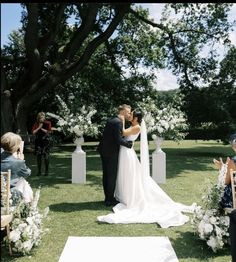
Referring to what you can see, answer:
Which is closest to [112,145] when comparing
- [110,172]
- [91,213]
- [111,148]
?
[111,148]

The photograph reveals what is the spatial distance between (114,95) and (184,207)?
50.1 ft

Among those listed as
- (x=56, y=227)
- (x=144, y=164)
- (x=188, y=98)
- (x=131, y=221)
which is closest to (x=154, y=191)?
(x=144, y=164)

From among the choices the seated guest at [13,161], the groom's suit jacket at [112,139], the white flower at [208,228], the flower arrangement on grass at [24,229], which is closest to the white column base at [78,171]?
the groom's suit jacket at [112,139]

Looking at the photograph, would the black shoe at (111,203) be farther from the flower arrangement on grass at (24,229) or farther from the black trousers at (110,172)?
the flower arrangement on grass at (24,229)

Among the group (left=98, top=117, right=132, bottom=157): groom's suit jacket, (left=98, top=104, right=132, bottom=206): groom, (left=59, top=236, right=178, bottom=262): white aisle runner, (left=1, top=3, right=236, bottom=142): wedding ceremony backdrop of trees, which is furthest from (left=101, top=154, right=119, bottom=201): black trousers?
(left=1, top=3, right=236, bottom=142): wedding ceremony backdrop of trees

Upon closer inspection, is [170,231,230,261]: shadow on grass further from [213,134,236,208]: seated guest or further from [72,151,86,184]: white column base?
[72,151,86,184]: white column base

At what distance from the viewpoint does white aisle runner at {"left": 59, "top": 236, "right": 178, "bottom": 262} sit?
5551 mm

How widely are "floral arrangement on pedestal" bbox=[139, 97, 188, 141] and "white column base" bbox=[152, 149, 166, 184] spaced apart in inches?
24.4

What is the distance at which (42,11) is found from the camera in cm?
2091

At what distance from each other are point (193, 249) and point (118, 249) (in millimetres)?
1036

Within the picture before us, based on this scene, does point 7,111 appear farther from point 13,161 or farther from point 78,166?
point 13,161

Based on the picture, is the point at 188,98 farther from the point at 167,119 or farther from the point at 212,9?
the point at 167,119

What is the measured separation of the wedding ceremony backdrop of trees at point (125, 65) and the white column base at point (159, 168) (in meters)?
6.98

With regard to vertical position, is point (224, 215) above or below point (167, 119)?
below
